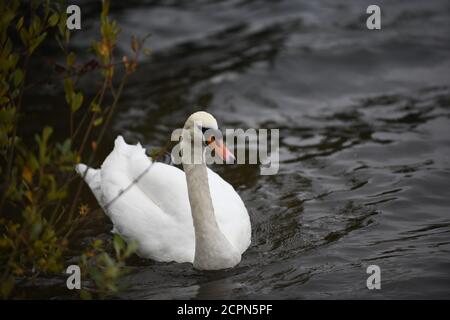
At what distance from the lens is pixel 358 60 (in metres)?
12.7

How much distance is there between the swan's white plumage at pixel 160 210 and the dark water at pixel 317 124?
0.18 m

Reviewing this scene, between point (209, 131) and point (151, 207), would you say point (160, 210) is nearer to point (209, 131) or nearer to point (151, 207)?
point (151, 207)

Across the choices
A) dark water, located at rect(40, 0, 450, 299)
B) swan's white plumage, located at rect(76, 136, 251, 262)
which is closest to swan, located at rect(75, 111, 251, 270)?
swan's white plumage, located at rect(76, 136, 251, 262)

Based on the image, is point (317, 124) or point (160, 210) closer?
point (160, 210)

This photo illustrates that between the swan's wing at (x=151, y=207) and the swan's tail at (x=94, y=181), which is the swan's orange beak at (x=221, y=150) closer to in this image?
the swan's wing at (x=151, y=207)

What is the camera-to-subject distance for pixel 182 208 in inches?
263

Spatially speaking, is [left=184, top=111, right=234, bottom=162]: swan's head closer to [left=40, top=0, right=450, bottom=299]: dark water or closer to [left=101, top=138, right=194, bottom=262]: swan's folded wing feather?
[left=101, top=138, right=194, bottom=262]: swan's folded wing feather

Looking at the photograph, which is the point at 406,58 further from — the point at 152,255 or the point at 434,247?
the point at 152,255

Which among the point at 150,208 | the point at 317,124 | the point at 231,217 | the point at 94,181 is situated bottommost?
the point at 231,217

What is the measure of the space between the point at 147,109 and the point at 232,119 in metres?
1.36

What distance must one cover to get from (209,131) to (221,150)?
0.20 meters

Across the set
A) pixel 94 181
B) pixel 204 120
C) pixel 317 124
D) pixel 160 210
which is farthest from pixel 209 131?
pixel 317 124

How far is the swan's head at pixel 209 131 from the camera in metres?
5.79

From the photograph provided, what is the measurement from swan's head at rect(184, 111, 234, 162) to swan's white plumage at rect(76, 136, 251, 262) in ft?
3.35
